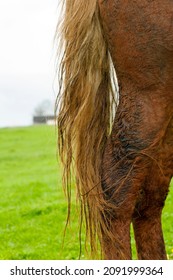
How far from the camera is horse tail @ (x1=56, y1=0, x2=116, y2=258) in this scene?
307cm

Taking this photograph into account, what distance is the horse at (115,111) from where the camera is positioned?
2.91 metres

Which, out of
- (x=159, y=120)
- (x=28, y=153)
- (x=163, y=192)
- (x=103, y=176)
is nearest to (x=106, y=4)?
(x=159, y=120)

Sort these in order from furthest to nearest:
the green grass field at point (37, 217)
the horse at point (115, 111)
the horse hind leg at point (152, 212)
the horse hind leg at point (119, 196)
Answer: the green grass field at point (37, 217) → the horse hind leg at point (152, 212) → the horse hind leg at point (119, 196) → the horse at point (115, 111)

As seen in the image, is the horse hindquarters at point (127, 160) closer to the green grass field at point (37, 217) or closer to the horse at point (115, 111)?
the horse at point (115, 111)

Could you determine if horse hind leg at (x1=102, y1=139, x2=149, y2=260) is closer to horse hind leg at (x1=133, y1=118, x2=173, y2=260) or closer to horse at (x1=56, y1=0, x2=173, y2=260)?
horse at (x1=56, y1=0, x2=173, y2=260)

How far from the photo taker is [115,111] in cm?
318

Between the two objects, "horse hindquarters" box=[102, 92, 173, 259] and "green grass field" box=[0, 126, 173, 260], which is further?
"green grass field" box=[0, 126, 173, 260]

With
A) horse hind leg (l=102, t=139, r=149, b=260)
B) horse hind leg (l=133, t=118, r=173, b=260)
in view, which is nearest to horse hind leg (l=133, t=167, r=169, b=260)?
horse hind leg (l=133, t=118, r=173, b=260)

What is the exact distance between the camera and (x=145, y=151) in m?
2.97

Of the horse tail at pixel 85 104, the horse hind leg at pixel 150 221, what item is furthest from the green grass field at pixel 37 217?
the horse hind leg at pixel 150 221

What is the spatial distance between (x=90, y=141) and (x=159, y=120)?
1.18 ft

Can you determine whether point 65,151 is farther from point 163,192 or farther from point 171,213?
point 171,213

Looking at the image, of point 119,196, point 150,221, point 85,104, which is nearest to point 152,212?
point 150,221

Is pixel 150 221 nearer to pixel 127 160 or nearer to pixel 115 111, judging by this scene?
pixel 127 160
